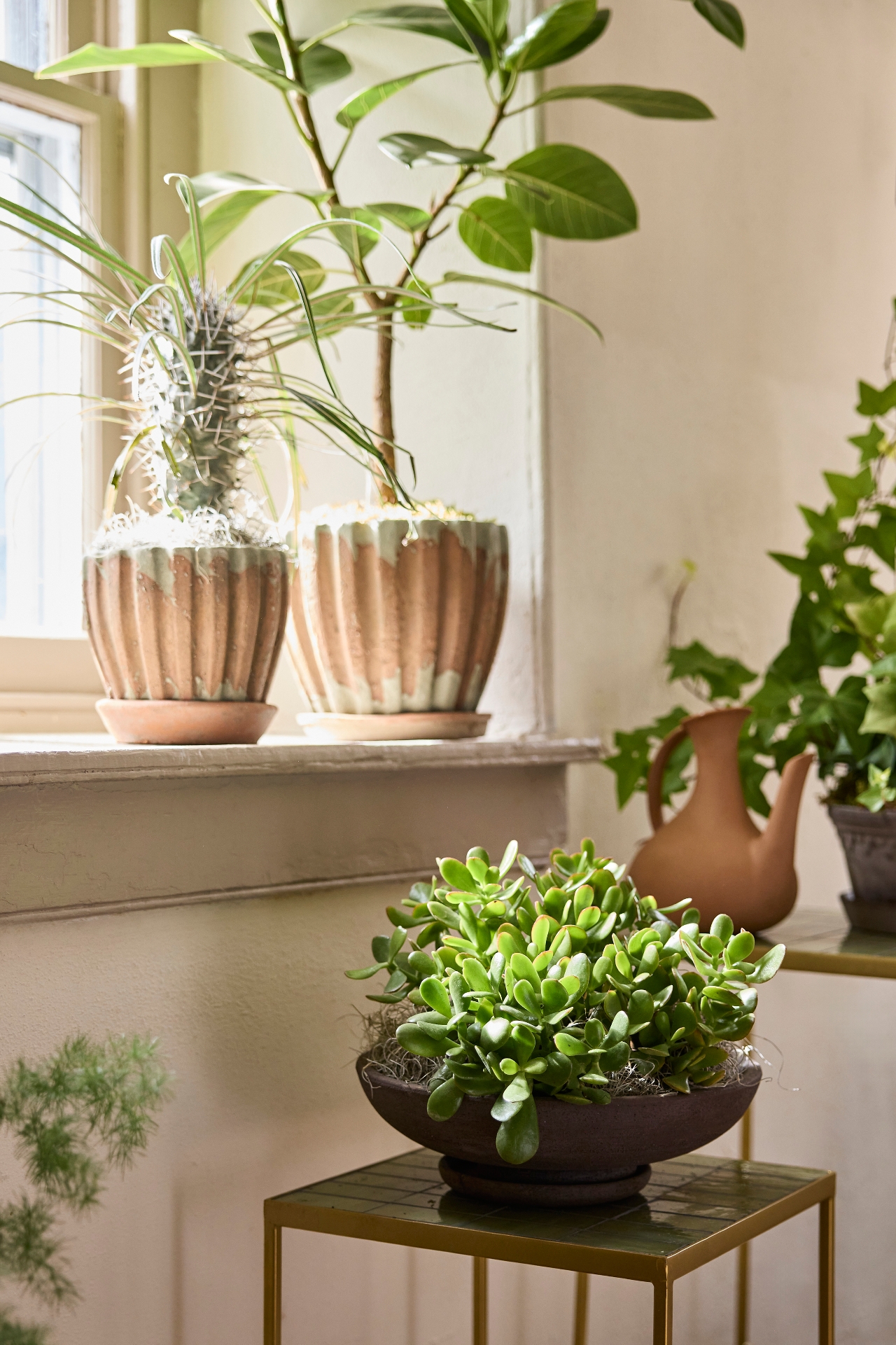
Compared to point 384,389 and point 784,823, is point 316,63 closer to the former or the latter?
point 384,389

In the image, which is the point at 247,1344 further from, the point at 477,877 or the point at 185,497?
the point at 185,497

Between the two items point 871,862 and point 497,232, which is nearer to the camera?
point 497,232

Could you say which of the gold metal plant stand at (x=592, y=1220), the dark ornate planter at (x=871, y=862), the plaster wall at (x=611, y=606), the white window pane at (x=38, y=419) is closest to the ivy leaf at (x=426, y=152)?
the plaster wall at (x=611, y=606)

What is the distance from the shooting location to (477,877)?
105cm

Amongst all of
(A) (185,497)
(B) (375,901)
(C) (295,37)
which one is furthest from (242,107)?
(B) (375,901)

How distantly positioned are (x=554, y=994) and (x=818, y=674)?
763mm

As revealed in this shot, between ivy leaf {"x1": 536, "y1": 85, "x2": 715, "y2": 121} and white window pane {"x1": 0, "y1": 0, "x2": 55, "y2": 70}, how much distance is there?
55cm

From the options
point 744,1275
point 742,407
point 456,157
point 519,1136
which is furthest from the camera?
point 742,407

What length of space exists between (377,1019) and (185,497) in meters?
0.45

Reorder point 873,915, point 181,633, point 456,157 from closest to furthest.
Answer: point 181,633 → point 456,157 → point 873,915

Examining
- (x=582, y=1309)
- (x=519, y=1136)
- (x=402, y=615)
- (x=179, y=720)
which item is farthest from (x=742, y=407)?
(x=519, y=1136)

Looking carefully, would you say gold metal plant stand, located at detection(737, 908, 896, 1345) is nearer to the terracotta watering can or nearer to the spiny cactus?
the terracotta watering can

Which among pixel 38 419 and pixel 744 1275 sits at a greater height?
pixel 38 419

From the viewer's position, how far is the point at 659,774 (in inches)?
56.6
